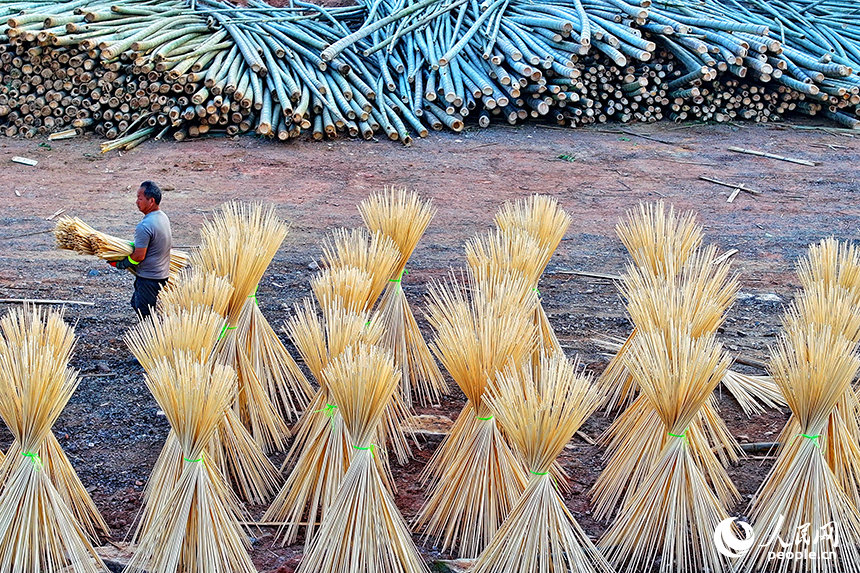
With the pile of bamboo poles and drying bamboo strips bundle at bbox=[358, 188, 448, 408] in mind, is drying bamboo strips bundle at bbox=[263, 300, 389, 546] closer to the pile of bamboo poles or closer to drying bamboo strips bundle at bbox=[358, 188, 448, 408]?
drying bamboo strips bundle at bbox=[358, 188, 448, 408]

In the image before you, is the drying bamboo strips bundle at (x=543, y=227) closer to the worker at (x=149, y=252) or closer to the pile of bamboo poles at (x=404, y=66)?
the worker at (x=149, y=252)

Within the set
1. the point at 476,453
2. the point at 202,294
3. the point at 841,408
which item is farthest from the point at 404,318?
the point at 841,408

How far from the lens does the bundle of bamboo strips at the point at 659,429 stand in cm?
315

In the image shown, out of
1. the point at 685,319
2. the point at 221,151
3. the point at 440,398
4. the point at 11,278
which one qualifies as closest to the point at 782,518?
the point at 685,319

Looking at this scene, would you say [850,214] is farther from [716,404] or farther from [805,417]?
[805,417]

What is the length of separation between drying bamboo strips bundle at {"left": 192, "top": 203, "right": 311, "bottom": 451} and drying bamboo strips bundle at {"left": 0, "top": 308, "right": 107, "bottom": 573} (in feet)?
3.05

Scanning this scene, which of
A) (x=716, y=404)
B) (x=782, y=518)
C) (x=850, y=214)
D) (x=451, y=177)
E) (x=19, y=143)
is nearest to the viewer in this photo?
(x=782, y=518)

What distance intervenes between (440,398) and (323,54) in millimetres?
5845

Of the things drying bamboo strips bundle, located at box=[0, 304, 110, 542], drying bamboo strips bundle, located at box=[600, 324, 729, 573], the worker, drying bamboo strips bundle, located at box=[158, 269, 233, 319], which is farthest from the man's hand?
drying bamboo strips bundle, located at box=[600, 324, 729, 573]

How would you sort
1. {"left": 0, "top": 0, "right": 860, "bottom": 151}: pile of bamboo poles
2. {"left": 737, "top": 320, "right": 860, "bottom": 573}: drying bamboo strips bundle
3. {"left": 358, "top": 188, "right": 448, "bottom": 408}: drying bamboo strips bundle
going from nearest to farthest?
{"left": 737, "top": 320, "right": 860, "bottom": 573}: drying bamboo strips bundle → {"left": 358, "top": 188, "right": 448, "bottom": 408}: drying bamboo strips bundle → {"left": 0, "top": 0, "right": 860, "bottom": 151}: pile of bamboo poles

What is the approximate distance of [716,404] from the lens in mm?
3969

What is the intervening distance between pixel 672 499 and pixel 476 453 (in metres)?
0.70

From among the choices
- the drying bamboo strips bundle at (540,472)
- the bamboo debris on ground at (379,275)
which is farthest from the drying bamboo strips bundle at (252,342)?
the drying bamboo strips bundle at (540,472)

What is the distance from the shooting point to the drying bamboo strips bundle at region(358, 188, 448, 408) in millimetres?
4012
